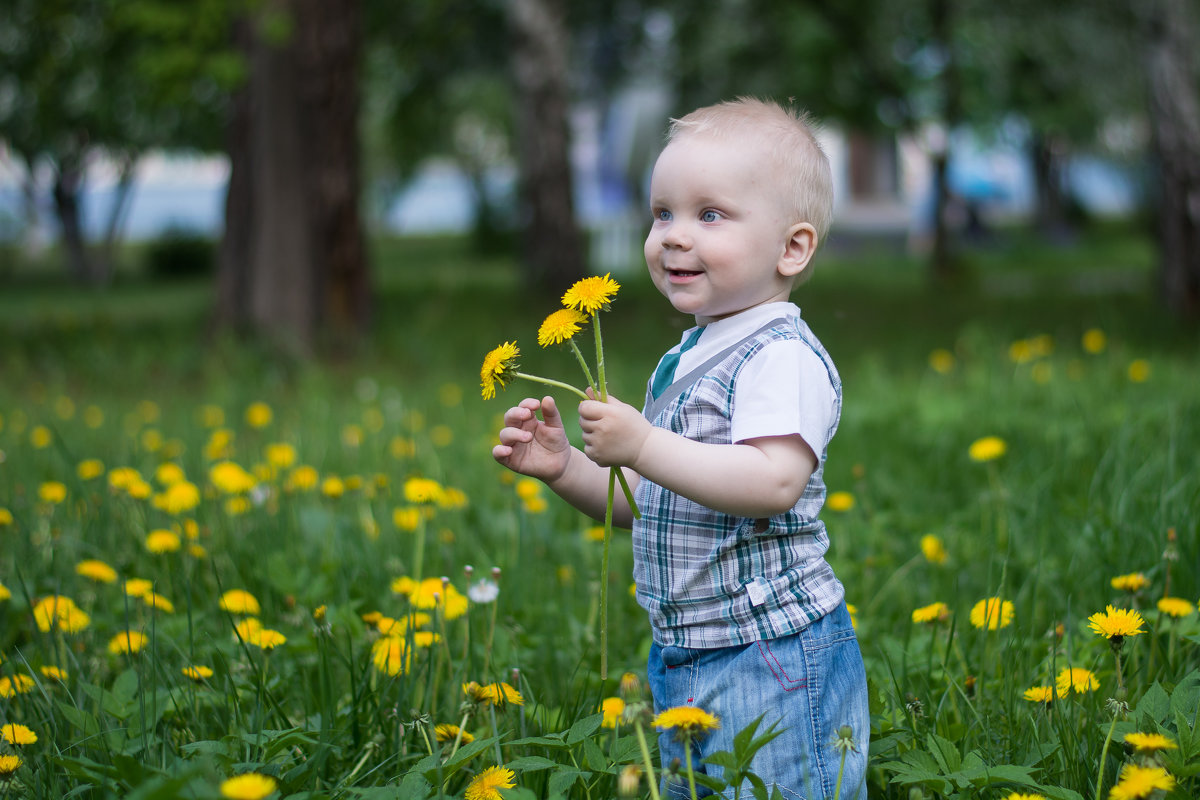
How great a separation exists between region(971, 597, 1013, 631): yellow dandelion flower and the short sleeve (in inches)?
19.2

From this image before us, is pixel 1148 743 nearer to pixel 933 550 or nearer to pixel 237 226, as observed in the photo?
pixel 933 550

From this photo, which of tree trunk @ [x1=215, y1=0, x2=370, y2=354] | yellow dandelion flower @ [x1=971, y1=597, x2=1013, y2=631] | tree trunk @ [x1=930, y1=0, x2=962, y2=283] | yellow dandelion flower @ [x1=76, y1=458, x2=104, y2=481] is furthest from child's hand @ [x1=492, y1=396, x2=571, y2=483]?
tree trunk @ [x1=930, y1=0, x2=962, y2=283]

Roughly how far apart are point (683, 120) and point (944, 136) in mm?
12503

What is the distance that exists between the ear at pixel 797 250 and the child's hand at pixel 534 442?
0.38m

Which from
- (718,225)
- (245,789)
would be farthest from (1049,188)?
(245,789)

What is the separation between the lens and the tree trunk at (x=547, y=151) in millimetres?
9484

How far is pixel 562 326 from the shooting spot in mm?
1382

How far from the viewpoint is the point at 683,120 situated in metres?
1.60

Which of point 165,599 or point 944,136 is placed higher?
point 944,136

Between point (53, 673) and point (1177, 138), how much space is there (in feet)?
21.9

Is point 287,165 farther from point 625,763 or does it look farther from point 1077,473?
point 625,763

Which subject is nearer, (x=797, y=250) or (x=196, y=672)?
(x=797, y=250)

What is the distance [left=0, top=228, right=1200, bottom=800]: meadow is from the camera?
1.49 m

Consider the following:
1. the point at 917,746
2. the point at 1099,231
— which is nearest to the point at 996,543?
the point at 917,746
